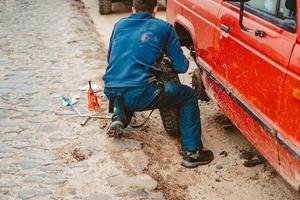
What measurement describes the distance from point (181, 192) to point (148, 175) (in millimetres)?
408

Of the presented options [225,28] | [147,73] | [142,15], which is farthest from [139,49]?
[225,28]

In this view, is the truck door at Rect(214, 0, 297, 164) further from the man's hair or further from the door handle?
→ the man's hair

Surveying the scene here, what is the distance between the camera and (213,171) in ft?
13.9

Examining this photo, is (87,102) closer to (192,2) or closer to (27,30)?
(192,2)

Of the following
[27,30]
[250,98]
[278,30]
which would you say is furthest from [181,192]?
[27,30]

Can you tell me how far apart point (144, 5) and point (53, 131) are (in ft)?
5.96

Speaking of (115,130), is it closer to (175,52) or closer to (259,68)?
(175,52)

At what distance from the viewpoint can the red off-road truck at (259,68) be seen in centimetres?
291

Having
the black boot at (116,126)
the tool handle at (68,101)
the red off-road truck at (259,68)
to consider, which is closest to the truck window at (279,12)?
the red off-road truck at (259,68)

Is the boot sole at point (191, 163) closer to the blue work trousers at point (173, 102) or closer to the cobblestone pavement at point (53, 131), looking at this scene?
the blue work trousers at point (173, 102)

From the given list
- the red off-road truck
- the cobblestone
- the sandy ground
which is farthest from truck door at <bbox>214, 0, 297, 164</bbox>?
the cobblestone

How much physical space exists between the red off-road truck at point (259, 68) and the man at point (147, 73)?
353 millimetres

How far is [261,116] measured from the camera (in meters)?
3.35

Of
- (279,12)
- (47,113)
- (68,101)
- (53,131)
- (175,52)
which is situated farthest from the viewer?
(68,101)
